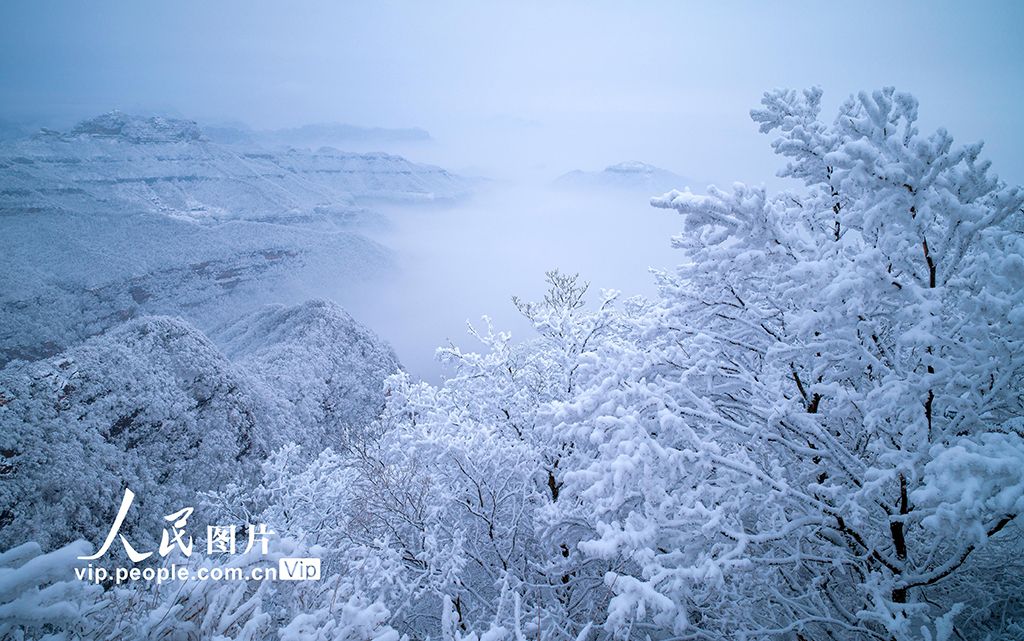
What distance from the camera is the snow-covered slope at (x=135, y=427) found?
24.0 m

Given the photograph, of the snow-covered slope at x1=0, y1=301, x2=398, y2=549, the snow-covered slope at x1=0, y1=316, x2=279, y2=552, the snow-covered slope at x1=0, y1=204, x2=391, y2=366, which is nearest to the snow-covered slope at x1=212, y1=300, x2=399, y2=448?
the snow-covered slope at x1=0, y1=301, x2=398, y2=549

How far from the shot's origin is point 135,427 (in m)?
30.4

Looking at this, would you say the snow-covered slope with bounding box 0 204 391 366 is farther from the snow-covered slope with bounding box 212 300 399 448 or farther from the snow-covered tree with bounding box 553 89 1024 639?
the snow-covered tree with bounding box 553 89 1024 639

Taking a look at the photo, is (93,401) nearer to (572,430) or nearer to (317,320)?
(317,320)

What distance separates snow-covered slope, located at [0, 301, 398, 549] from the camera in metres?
24.0

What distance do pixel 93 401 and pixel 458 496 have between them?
1318 inches

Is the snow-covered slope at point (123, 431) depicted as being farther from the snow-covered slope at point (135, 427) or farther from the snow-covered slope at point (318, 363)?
the snow-covered slope at point (318, 363)

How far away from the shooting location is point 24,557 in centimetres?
273

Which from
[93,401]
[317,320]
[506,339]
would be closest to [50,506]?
[93,401]

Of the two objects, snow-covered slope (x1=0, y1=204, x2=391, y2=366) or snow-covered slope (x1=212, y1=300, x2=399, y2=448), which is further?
snow-covered slope (x1=0, y1=204, x2=391, y2=366)

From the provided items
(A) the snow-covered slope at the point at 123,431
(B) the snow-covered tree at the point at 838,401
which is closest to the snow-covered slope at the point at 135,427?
(A) the snow-covered slope at the point at 123,431

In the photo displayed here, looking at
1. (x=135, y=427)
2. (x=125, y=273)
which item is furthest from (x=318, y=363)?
(x=125, y=273)

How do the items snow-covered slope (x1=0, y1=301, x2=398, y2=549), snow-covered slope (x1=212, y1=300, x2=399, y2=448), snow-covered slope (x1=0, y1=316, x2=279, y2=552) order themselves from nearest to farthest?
snow-covered slope (x1=0, y1=316, x2=279, y2=552), snow-covered slope (x1=0, y1=301, x2=398, y2=549), snow-covered slope (x1=212, y1=300, x2=399, y2=448)

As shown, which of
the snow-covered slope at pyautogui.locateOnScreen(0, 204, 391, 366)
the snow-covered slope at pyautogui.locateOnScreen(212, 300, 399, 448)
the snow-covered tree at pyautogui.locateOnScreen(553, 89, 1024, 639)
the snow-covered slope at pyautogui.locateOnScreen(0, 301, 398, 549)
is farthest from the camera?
the snow-covered slope at pyautogui.locateOnScreen(0, 204, 391, 366)
